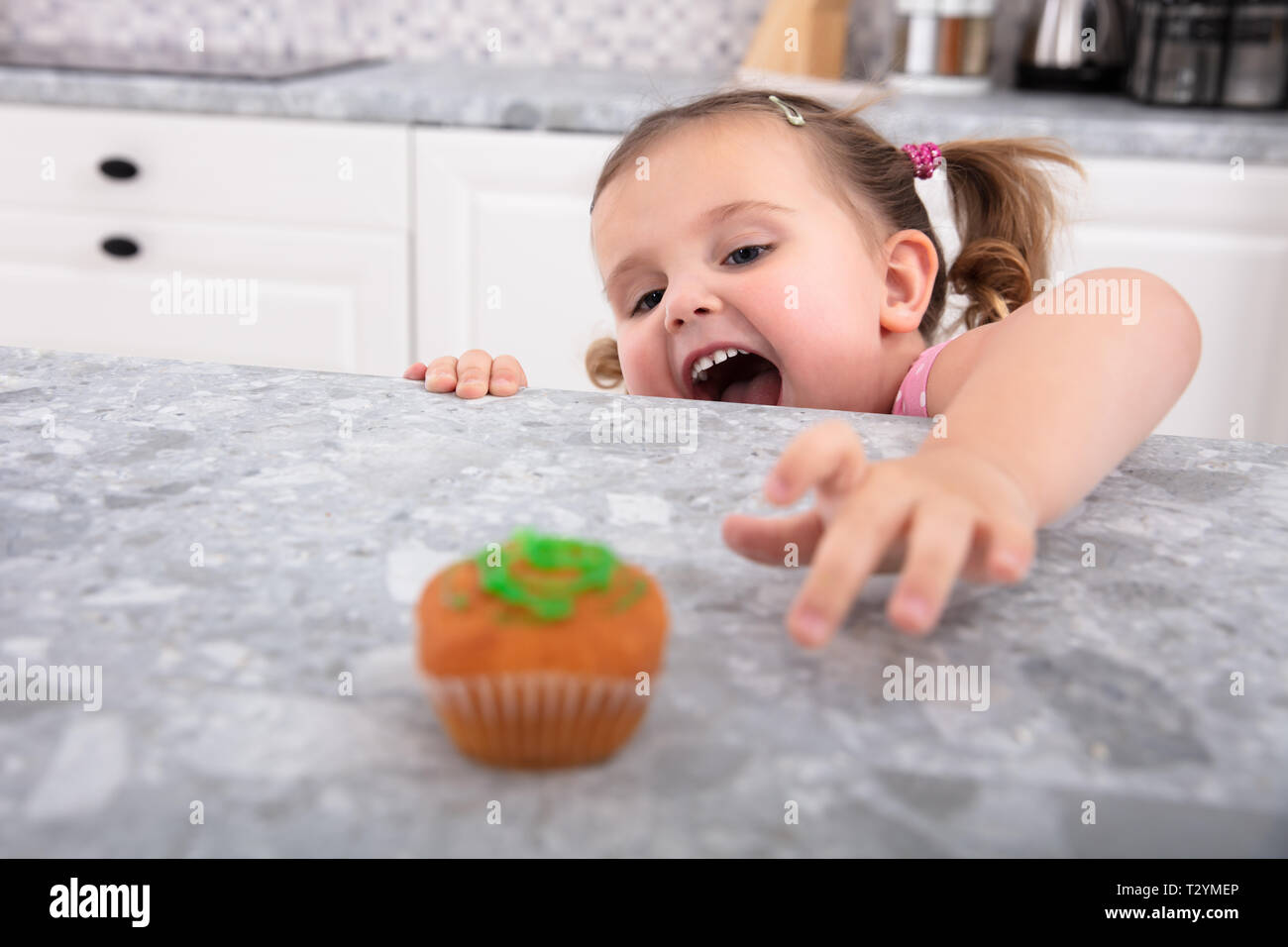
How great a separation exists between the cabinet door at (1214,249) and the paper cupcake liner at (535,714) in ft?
5.70

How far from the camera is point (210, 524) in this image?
521mm

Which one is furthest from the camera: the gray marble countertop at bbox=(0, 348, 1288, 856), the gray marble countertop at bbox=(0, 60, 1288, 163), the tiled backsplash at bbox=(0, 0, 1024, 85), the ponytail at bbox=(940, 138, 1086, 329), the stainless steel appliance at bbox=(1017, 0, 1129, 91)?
the tiled backsplash at bbox=(0, 0, 1024, 85)

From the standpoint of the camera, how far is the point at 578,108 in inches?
78.0

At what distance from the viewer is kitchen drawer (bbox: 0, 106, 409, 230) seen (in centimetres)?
206

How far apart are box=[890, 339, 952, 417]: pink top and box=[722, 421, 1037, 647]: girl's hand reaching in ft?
1.83

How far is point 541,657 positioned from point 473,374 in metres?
0.46

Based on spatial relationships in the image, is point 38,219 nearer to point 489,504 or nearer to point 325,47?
point 325,47

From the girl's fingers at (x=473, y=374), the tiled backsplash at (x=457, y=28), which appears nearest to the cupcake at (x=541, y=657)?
the girl's fingers at (x=473, y=374)

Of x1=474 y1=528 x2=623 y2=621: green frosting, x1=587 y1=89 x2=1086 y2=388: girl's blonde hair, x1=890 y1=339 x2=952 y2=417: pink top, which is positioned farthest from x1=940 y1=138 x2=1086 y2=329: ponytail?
x1=474 y1=528 x2=623 y2=621: green frosting

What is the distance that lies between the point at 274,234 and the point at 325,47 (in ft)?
2.76

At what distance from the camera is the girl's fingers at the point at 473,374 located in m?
0.74

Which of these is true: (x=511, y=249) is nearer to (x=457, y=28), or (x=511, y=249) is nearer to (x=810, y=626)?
(x=457, y=28)

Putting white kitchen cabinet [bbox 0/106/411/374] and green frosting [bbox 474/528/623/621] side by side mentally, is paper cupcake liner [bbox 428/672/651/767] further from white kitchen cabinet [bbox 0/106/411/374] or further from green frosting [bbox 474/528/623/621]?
white kitchen cabinet [bbox 0/106/411/374]

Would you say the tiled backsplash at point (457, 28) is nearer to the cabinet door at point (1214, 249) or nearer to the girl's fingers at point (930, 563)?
the cabinet door at point (1214, 249)
